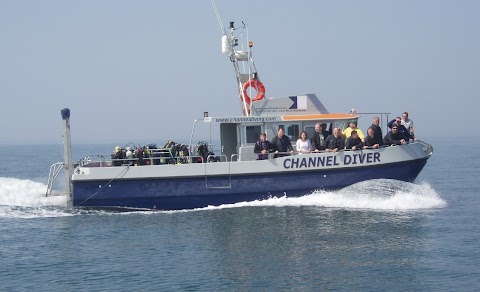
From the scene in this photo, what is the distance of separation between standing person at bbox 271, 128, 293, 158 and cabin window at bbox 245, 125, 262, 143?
29.1 inches

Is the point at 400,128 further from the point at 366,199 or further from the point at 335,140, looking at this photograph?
the point at 366,199

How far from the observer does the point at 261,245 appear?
14742 mm

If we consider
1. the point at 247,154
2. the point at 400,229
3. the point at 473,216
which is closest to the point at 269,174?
the point at 247,154

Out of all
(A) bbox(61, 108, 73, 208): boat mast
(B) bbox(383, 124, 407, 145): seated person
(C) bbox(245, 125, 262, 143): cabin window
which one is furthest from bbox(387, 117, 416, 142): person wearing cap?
(A) bbox(61, 108, 73, 208): boat mast

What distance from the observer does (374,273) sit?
12445mm

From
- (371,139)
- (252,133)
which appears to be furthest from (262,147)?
(371,139)

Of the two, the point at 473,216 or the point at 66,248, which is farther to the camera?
the point at 473,216

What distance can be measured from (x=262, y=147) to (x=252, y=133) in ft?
2.90

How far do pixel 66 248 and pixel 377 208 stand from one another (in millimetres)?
8432

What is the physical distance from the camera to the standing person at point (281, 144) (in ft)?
63.2

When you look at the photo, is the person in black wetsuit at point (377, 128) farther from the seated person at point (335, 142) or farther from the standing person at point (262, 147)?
the standing person at point (262, 147)

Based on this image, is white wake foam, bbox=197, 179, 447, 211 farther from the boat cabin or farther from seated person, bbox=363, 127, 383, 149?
the boat cabin

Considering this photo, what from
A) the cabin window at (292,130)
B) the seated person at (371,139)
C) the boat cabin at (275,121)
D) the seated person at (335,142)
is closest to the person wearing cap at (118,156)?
the boat cabin at (275,121)

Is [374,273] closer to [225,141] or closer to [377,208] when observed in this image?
[377,208]
